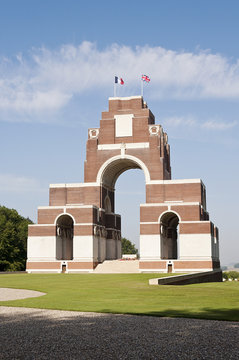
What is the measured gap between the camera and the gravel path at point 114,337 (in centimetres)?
958

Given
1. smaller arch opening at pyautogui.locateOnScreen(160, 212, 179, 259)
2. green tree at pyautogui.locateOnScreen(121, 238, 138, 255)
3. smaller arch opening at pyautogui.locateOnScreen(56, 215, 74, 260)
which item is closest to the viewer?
smaller arch opening at pyautogui.locateOnScreen(160, 212, 179, 259)

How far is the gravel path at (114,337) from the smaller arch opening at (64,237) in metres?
41.6

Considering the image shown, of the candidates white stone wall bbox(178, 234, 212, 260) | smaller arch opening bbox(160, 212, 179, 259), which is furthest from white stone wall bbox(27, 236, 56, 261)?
white stone wall bbox(178, 234, 212, 260)

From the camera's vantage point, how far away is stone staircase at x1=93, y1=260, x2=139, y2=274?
52812 mm

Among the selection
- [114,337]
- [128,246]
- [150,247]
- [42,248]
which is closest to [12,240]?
[42,248]

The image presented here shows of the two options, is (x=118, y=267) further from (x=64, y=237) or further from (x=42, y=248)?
(x=42, y=248)

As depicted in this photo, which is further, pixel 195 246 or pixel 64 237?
pixel 64 237

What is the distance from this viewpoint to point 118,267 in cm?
5397

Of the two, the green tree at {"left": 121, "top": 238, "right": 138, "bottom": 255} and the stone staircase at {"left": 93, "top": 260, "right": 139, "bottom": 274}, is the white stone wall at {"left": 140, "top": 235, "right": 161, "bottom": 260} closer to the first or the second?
the stone staircase at {"left": 93, "top": 260, "right": 139, "bottom": 274}

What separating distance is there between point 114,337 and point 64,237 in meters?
47.7

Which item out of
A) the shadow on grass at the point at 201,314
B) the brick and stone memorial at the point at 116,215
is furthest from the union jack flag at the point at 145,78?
the shadow on grass at the point at 201,314

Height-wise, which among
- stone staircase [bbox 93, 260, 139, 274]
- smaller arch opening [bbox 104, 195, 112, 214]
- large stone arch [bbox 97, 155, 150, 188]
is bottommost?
stone staircase [bbox 93, 260, 139, 274]

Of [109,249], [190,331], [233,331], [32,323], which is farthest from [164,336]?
[109,249]

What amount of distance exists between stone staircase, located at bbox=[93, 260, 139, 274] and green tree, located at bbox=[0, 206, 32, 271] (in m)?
22.2
